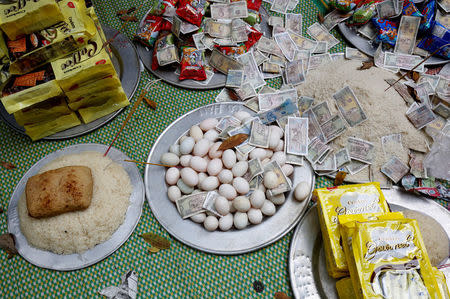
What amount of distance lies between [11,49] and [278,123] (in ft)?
3.92

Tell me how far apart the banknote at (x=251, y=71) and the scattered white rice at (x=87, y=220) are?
86cm

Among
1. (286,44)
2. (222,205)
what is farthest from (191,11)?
(222,205)

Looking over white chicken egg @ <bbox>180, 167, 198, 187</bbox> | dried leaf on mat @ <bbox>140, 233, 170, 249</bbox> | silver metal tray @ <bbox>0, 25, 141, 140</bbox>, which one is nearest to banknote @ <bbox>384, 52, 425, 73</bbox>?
white chicken egg @ <bbox>180, 167, 198, 187</bbox>

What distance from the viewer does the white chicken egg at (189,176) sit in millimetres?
1361

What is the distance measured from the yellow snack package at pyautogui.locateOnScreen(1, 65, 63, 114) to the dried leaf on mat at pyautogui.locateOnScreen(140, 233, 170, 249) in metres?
0.73

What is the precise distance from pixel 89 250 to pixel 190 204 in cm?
46

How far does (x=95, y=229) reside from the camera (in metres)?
1.32

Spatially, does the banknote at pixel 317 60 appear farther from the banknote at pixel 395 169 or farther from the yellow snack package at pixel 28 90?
the yellow snack package at pixel 28 90

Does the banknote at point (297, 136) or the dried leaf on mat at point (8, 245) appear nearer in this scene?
the dried leaf on mat at point (8, 245)

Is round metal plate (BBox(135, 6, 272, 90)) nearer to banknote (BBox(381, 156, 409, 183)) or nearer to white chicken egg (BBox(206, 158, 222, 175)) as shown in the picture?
white chicken egg (BBox(206, 158, 222, 175))

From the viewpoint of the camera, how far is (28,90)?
131cm

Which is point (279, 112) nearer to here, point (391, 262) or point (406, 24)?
point (391, 262)

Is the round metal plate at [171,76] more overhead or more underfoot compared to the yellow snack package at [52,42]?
more underfoot

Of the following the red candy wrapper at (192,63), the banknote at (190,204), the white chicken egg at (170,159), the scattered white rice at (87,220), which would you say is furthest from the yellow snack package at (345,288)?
the red candy wrapper at (192,63)
